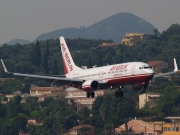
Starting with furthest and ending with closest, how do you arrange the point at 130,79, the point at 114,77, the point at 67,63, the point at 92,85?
the point at 67,63
the point at 92,85
the point at 114,77
the point at 130,79

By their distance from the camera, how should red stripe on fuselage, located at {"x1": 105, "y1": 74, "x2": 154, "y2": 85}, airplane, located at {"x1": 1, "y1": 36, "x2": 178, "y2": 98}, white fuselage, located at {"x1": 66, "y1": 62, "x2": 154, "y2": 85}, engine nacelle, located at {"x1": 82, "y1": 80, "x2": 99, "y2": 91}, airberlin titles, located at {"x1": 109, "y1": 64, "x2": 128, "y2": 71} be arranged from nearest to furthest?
red stripe on fuselage, located at {"x1": 105, "y1": 74, "x2": 154, "y2": 85}
white fuselage, located at {"x1": 66, "y1": 62, "x2": 154, "y2": 85}
airplane, located at {"x1": 1, "y1": 36, "x2": 178, "y2": 98}
airberlin titles, located at {"x1": 109, "y1": 64, "x2": 128, "y2": 71}
engine nacelle, located at {"x1": 82, "y1": 80, "x2": 99, "y2": 91}

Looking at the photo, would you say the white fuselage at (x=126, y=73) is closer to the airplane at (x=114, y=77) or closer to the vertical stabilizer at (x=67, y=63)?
the airplane at (x=114, y=77)

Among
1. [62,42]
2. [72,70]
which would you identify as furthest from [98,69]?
[62,42]

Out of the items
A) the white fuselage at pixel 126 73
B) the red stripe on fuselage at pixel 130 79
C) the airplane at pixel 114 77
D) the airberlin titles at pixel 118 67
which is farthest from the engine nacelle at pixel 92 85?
the airberlin titles at pixel 118 67

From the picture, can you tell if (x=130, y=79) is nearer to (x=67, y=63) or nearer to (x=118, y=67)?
(x=118, y=67)

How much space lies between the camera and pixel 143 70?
108m

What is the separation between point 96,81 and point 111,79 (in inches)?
98.7

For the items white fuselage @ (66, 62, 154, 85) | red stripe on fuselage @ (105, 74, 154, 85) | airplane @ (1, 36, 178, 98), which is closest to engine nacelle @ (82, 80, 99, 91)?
airplane @ (1, 36, 178, 98)

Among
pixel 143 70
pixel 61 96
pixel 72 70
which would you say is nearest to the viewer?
pixel 143 70

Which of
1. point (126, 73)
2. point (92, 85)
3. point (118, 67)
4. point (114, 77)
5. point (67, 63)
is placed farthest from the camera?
point (67, 63)

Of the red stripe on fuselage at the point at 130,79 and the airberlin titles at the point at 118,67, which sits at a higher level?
the airberlin titles at the point at 118,67

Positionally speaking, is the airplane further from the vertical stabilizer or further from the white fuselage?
the vertical stabilizer

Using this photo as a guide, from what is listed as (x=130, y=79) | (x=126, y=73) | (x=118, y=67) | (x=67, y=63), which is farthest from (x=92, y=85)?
(x=67, y=63)

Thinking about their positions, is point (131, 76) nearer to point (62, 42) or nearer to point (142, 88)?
point (142, 88)
